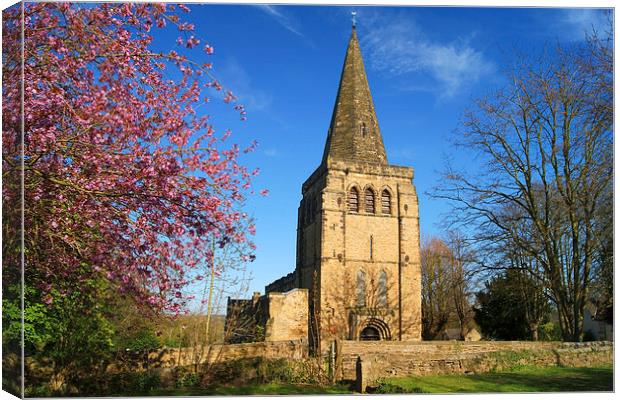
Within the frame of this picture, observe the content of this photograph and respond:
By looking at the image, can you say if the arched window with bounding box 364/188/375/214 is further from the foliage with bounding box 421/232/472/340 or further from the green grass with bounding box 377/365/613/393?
the green grass with bounding box 377/365/613/393

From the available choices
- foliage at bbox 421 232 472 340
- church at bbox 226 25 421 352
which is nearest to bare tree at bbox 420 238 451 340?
foliage at bbox 421 232 472 340

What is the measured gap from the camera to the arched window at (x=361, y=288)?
102 feet

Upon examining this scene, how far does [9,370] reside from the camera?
8492mm

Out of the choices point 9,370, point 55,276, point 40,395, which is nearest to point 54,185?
point 55,276

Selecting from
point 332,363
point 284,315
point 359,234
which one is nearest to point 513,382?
point 332,363

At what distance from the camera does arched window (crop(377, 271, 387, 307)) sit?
31.3 metres

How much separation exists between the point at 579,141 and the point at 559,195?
2.32m

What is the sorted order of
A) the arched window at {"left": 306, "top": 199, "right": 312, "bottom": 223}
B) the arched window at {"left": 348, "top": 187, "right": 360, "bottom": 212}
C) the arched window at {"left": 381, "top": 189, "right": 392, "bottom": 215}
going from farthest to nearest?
the arched window at {"left": 306, "top": 199, "right": 312, "bottom": 223}, the arched window at {"left": 381, "top": 189, "right": 392, "bottom": 215}, the arched window at {"left": 348, "top": 187, "right": 360, "bottom": 212}

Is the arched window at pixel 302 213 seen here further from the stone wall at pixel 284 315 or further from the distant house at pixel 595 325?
the distant house at pixel 595 325

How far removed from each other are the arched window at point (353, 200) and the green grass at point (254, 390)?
20345 millimetres

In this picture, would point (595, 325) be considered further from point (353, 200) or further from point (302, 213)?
point (302, 213)

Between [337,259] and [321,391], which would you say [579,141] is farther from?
[337,259]

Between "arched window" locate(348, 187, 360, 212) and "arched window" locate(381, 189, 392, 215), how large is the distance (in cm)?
161

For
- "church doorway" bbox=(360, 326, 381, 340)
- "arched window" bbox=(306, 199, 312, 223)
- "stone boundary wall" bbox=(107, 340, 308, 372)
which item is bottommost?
"church doorway" bbox=(360, 326, 381, 340)
